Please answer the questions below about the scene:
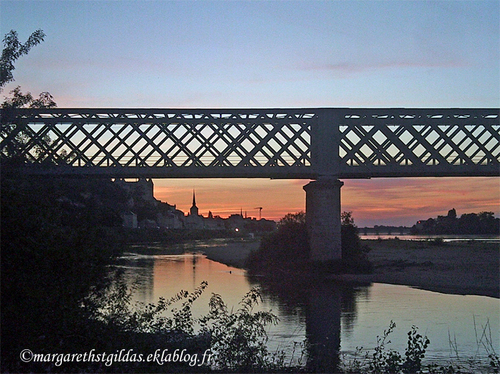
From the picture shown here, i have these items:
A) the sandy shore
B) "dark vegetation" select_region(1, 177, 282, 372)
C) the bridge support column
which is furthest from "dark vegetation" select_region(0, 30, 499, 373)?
the bridge support column

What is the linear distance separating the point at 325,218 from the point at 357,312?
16.5m

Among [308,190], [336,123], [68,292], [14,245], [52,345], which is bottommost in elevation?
[52,345]

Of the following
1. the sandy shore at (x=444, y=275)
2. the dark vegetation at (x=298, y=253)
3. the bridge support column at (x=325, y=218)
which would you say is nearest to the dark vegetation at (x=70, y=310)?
the sandy shore at (x=444, y=275)

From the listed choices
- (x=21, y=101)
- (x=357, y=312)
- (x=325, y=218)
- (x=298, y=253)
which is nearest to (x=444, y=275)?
(x=325, y=218)

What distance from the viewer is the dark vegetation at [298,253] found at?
4494 cm

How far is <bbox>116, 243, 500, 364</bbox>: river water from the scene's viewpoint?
19438 mm

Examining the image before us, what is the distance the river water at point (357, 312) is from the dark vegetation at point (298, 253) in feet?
15.9

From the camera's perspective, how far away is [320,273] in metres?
43.9

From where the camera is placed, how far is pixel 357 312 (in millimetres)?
27062

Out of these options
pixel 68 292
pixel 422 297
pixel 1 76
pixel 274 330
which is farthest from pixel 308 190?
pixel 68 292

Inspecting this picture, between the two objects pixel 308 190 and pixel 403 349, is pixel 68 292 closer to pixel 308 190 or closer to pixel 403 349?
pixel 403 349

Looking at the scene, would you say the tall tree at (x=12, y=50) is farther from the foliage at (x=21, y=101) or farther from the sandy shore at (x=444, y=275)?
the sandy shore at (x=444, y=275)

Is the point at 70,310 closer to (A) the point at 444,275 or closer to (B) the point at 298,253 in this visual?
(A) the point at 444,275

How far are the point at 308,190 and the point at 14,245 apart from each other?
33.6 metres
